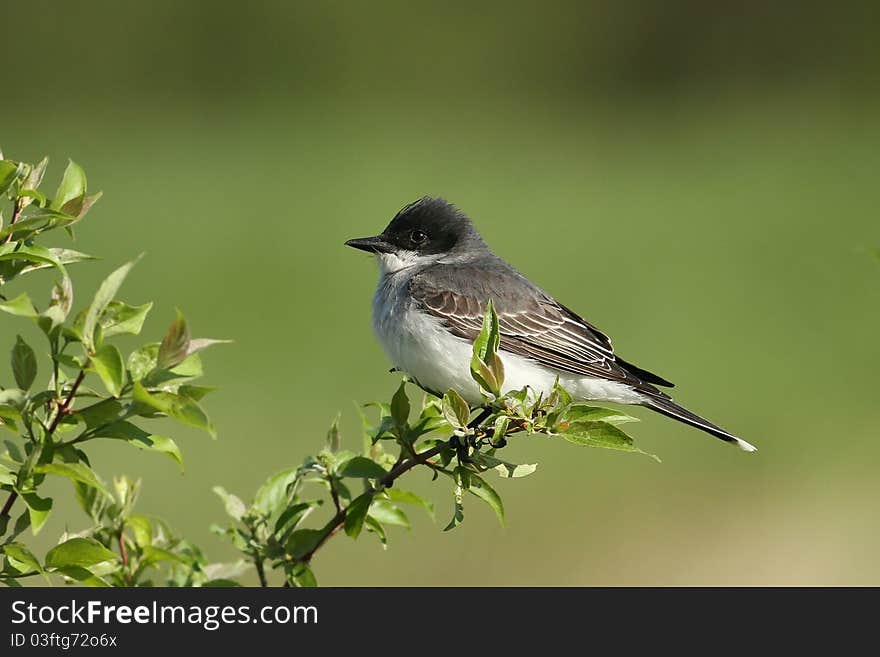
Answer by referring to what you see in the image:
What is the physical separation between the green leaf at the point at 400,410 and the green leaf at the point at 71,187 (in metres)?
0.89

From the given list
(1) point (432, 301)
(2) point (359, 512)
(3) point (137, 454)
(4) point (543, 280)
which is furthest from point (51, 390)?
(4) point (543, 280)

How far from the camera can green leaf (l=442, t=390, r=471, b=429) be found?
2931mm

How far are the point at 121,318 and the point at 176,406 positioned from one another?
0.92 ft

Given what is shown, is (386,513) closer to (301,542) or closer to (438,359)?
(301,542)

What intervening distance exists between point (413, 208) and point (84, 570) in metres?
3.00

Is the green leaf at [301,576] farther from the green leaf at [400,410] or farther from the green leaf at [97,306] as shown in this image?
the green leaf at [97,306]

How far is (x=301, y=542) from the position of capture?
10.2ft

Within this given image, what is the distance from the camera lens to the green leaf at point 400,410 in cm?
300

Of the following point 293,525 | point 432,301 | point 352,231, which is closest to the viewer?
point 293,525

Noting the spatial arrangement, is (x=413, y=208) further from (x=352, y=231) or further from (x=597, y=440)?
(x=352, y=231)

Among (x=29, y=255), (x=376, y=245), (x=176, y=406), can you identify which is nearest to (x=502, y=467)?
(x=176, y=406)

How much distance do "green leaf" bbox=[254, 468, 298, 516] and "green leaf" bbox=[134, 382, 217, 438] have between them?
2.54ft

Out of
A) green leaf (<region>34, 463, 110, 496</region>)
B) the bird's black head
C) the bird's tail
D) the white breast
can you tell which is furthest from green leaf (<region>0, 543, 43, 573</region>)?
the bird's black head

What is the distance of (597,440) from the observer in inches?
110
